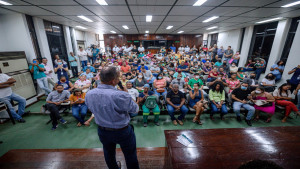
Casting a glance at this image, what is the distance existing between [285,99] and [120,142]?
520 cm

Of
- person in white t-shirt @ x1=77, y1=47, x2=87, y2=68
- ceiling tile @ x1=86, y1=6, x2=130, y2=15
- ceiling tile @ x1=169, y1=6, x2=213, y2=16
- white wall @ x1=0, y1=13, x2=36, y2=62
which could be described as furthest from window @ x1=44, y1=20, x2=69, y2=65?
ceiling tile @ x1=169, y1=6, x2=213, y2=16

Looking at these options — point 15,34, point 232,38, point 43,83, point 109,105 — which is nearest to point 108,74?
point 109,105

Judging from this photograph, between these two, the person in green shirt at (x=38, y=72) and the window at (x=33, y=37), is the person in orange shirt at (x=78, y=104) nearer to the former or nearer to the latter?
the person in green shirt at (x=38, y=72)

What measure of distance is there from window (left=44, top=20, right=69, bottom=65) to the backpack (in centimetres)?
574

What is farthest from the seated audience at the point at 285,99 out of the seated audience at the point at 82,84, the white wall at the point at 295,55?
the seated audience at the point at 82,84

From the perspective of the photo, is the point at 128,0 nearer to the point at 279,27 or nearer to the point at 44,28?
the point at 44,28

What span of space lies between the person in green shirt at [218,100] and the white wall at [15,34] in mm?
6871

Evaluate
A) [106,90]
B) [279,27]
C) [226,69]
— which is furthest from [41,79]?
[279,27]

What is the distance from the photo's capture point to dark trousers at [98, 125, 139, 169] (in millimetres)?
1302

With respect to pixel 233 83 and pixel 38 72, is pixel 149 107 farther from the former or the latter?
pixel 38 72

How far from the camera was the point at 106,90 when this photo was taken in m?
1.21

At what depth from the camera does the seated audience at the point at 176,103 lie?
3.42 m

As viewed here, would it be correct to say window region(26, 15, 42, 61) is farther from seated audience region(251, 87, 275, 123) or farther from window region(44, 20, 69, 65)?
seated audience region(251, 87, 275, 123)

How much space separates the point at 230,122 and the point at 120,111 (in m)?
3.65
